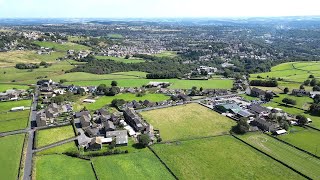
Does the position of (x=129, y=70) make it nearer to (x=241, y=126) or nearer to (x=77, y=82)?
(x=77, y=82)

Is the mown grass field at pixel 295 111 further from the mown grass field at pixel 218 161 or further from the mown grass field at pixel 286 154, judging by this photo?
the mown grass field at pixel 218 161

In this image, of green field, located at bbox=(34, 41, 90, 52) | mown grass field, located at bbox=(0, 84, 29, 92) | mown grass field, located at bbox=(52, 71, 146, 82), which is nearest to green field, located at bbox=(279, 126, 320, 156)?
mown grass field, located at bbox=(52, 71, 146, 82)

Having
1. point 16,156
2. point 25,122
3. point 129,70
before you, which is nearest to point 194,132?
point 16,156

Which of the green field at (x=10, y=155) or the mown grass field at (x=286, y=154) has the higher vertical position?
the green field at (x=10, y=155)

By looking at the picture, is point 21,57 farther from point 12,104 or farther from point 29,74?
point 12,104

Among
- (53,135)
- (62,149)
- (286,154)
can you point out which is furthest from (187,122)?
(53,135)

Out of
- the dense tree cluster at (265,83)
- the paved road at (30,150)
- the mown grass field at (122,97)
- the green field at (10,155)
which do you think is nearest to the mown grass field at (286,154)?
the mown grass field at (122,97)
